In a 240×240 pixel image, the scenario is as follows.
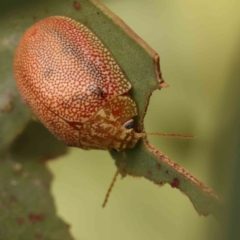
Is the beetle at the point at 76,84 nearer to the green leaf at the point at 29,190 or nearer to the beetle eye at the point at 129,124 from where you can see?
the beetle eye at the point at 129,124

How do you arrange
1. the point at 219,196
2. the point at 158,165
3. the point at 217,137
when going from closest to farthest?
the point at 219,196, the point at 158,165, the point at 217,137

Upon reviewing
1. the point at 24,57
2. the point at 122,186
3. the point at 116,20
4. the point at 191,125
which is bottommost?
the point at 122,186

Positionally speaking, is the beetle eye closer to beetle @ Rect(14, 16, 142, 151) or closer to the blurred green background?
beetle @ Rect(14, 16, 142, 151)

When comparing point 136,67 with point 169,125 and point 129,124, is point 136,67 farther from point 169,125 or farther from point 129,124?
point 169,125

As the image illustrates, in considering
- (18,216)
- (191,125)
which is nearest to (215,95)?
(191,125)

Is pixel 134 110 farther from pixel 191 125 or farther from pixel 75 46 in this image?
pixel 191 125

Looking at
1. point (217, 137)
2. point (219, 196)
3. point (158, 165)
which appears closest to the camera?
point (219, 196)

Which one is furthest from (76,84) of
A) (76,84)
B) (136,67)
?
(136,67)
